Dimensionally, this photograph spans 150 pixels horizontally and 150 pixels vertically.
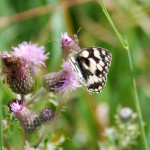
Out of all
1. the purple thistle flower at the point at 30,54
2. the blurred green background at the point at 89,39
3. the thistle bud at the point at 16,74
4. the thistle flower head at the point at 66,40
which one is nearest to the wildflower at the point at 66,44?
the thistle flower head at the point at 66,40

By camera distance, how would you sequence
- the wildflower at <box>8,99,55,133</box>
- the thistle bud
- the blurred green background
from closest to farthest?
1. the wildflower at <box>8,99,55,133</box>
2. the thistle bud
3. the blurred green background

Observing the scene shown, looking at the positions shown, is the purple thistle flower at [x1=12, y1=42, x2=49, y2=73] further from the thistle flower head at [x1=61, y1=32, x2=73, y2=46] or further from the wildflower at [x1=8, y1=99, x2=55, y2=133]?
the wildflower at [x1=8, y1=99, x2=55, y2=133]

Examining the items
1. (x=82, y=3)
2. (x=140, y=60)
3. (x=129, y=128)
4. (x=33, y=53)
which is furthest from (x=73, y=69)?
(x=82, y=3)

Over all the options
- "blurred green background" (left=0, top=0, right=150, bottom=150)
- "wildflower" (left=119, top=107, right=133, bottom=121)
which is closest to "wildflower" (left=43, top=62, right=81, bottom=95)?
"wildflower" (left=119, top=107, right=133, bottom=121)

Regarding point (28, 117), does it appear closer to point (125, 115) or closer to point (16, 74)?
point (16, 74)

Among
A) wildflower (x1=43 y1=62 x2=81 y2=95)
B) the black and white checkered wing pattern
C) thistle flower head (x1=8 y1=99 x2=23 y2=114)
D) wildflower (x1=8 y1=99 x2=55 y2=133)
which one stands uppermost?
the black and white checkered wing pattern

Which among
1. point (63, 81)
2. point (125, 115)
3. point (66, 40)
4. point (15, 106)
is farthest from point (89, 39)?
point (15, 106)

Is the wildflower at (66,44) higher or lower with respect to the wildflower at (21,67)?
higher

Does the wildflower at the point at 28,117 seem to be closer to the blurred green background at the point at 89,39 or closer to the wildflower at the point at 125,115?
the wildflower at the point at 125,115
